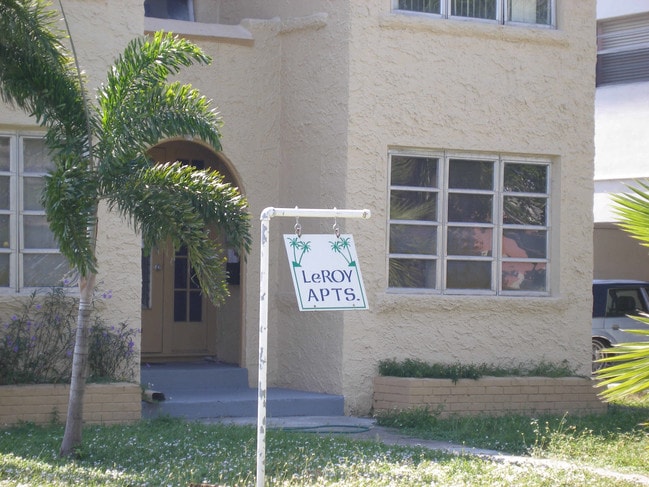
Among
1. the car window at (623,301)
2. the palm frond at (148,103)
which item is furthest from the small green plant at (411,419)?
the car window at (623,301)

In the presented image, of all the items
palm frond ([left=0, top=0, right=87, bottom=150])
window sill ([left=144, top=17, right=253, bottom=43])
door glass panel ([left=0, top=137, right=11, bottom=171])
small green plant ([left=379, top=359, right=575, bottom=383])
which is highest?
window sill ([left=144, top=17, right=253, bottom=43])

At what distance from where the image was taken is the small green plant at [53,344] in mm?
10117

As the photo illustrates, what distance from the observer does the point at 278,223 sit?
1259 centimetres

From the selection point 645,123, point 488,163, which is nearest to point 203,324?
point 488,163

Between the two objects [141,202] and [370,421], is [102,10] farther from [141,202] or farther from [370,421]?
[370,421]

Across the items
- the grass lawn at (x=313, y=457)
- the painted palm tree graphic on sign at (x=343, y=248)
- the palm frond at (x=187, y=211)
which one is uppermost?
the palm frond at (x=187, y=211)

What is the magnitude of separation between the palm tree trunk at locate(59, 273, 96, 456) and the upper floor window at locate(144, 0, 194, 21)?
5893 millimetres

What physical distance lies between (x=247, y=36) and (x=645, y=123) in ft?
25.8

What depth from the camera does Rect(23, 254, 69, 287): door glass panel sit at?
10.8 metres

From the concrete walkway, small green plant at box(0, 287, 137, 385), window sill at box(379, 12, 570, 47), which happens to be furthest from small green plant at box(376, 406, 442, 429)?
window sill at box(379, 12, 570, 47)

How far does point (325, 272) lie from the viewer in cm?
677

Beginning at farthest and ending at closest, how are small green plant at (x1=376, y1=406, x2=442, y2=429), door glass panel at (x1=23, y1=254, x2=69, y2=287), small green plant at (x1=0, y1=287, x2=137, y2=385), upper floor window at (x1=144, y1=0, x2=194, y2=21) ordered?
1. upper floor window at (x1=144, y1=0, x2=194, y2=21)
2. small green plant at (x1=376, y1=406, x2=442, y2=429)
3. door glass panel at (x1=23, y1=254, x2=69, y2=287)
4. small green plant at (x1=0, y1=287, x2=137, y2=385)

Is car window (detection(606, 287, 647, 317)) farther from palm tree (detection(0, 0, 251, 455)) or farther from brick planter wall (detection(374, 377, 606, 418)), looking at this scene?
palm tree (detection(0, 0, 251, 455))

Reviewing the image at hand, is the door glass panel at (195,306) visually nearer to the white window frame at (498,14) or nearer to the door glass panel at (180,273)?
the door glass panel at (180,273)
